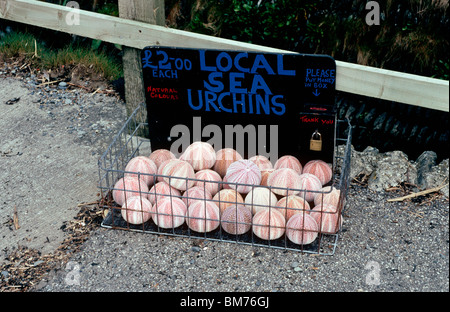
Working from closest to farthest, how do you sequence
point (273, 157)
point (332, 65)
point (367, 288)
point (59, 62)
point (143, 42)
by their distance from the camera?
point (367, 288) < point (332, 65) < point (273, 157) < point (143, 42) < point (59, 62)

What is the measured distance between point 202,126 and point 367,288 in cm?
156

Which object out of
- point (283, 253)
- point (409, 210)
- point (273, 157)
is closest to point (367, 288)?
point (283, 253)

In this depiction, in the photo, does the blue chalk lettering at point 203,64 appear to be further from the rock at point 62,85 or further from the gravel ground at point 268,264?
the rock at point 62,85

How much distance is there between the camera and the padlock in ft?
11.7

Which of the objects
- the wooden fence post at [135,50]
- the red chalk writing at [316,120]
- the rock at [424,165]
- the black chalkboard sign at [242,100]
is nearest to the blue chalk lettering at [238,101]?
the black chalkboard sign at [242,100]

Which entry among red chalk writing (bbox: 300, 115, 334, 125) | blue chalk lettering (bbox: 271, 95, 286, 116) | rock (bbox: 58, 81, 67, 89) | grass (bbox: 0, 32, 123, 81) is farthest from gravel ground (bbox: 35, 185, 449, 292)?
grass (bbox: 0, 32, 123, 81)

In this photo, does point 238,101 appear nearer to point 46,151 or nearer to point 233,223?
point 233,223

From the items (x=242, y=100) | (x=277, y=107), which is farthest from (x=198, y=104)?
(x=277, y=107)

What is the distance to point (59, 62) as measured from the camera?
16.7 ft

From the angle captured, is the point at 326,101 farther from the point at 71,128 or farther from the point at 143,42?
the point at 71,128

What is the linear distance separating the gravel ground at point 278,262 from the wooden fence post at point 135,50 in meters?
1.28

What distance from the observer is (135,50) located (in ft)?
13.5

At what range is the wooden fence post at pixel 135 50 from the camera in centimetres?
397

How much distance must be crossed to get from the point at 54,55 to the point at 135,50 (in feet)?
4.40
